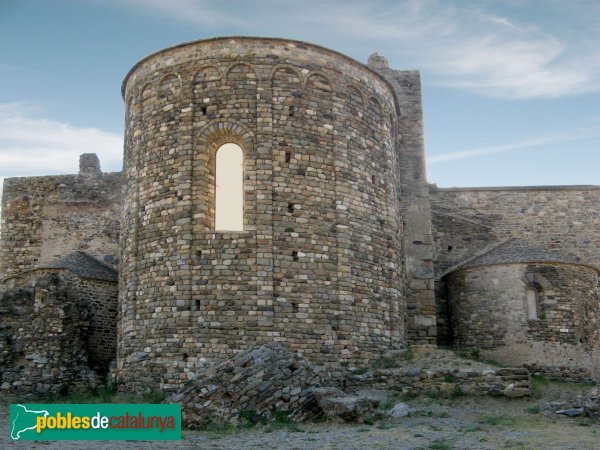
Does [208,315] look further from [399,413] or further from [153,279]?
[399,413]

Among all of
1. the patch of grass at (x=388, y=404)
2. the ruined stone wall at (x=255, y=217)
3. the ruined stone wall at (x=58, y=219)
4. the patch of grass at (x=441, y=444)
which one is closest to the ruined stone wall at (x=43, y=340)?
the ruined stone wall at (x=255, y=217)

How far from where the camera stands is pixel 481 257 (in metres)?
22.2

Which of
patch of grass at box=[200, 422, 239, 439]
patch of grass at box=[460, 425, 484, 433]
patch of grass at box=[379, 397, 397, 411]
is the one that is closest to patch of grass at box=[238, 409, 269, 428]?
patch of grass at box=[200, 422, 239, 439]

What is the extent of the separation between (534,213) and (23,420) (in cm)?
1870

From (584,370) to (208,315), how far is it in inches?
433

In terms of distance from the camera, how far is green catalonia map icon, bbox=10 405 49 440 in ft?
39.1

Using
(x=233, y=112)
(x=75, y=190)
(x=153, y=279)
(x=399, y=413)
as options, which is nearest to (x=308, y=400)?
(x=399, y=413)

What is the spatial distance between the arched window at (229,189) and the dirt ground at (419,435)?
5.76 meters

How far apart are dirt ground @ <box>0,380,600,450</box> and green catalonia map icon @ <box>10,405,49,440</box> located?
10.7 inches

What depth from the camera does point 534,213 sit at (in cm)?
2559

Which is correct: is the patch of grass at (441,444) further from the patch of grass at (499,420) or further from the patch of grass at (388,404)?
the patch of grass at (388,404)

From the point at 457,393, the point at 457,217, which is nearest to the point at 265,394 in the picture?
the point at 457,393

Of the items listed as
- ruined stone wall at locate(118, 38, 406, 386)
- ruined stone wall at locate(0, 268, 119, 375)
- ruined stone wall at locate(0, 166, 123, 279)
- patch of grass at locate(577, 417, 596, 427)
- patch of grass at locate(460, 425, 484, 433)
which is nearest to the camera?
patch of grass at locate(460, 425, 484, 433)

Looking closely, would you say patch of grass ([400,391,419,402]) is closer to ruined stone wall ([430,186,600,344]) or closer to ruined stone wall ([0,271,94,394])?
ruined stone wall ([0,271,94,394])
